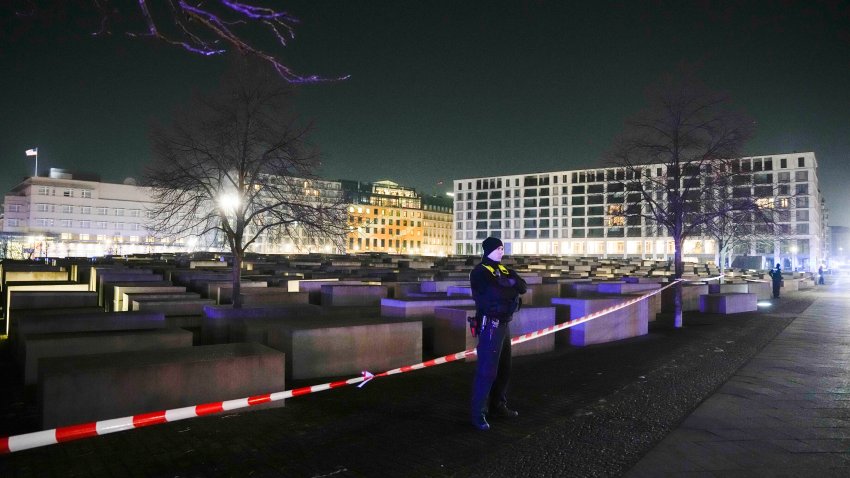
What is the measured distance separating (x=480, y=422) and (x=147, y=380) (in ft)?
11.4

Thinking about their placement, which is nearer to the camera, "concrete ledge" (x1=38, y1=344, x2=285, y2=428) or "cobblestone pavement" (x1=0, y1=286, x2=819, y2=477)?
"cobblestone pavement" (x1=0, y1=286, x2=819, y2=477)

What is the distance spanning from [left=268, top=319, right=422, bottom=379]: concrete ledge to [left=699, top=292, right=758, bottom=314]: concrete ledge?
14.4m

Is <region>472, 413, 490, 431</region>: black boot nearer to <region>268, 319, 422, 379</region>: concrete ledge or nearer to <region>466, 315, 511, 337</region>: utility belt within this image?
<region>466, 315, 511, 337</region>: utility belt

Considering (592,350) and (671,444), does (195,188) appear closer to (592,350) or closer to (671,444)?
(592,350)

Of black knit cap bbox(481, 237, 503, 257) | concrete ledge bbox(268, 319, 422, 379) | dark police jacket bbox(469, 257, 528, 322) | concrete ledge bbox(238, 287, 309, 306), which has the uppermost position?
black knit cap bbox(481, 237, 503, 257)

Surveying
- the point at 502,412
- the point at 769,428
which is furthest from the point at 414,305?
the point at 769,428

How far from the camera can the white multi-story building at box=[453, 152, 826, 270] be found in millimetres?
96500

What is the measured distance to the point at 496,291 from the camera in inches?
220

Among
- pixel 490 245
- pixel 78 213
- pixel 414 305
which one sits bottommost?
pixel 414 305

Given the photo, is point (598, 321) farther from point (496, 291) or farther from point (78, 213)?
point (78, 213)

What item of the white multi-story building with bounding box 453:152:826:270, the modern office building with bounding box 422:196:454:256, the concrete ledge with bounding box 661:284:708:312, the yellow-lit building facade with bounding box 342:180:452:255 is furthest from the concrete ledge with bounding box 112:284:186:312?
the modern office building with bounding box 422:196:454:256

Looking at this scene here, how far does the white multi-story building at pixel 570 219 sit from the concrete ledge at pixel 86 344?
97.0 m

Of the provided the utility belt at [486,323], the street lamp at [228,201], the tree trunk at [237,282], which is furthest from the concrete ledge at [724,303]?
the utility belt at [486,323]

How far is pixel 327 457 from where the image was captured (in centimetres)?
489
